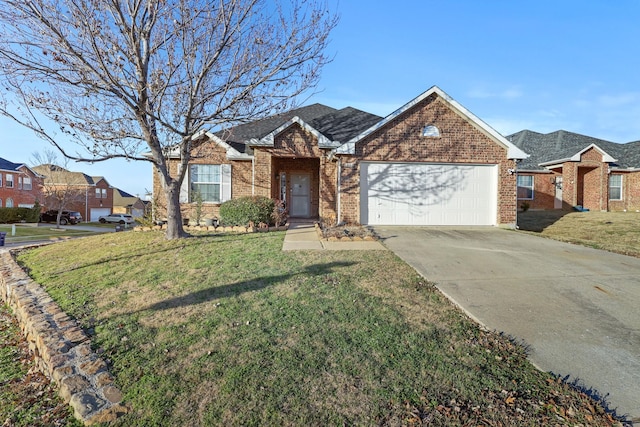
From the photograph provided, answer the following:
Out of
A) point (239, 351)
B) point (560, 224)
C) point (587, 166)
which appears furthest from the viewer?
point (587, 166)

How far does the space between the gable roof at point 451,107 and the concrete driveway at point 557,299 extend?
14.0ft

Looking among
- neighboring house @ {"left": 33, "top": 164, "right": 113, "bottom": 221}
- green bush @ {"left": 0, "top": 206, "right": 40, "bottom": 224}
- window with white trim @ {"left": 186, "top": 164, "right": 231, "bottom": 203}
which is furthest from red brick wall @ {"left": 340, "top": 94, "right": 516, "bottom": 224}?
neighboring house @ {"left": 33, "top": 164, "right": 113, "bottom": 221}

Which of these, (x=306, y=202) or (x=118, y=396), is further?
(x=306, y=202)

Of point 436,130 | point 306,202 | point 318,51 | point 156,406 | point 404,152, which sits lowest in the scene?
point 156,406

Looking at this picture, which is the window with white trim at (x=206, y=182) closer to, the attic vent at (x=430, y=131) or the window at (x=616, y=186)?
the attic vent at (x=430, y=131)

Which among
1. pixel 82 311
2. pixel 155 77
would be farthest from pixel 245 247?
pixel 155 77

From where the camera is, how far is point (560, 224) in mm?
14852

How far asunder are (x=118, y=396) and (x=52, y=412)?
631mm

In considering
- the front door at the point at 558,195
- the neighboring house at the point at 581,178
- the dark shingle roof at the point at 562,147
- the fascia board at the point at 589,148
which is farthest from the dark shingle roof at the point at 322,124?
the front door at the point at 558,195

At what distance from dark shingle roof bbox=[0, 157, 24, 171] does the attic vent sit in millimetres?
45814

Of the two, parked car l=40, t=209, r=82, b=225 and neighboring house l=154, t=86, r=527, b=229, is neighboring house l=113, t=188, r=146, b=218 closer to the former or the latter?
parked car l=40, t=209, r=82, b=225

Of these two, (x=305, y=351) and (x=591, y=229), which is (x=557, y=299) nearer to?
(x=305, y=351)

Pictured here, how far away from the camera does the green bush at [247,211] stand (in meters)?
10.9

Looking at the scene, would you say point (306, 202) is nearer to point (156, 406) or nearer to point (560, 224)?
point (560, 224)
